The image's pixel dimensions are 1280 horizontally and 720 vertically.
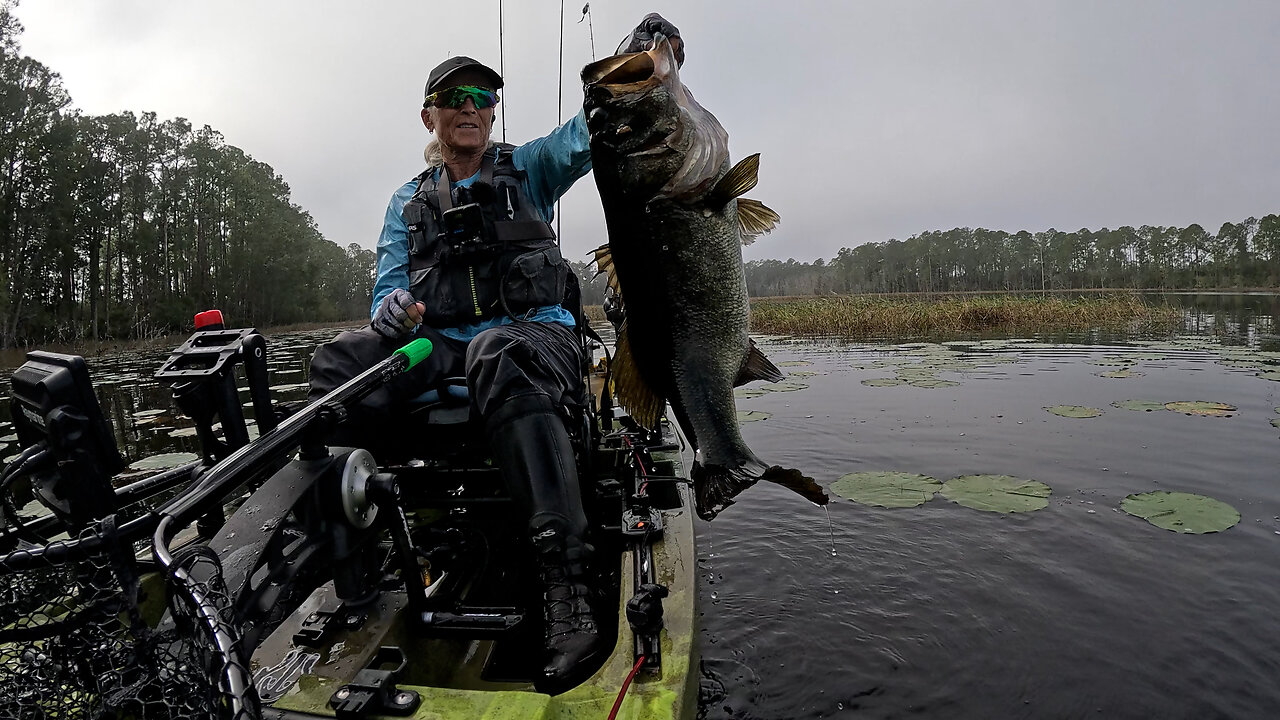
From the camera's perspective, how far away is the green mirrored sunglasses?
330 centimetres

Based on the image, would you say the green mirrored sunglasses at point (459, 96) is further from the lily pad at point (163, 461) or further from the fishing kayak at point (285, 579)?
the lily pad at point (163, 461)

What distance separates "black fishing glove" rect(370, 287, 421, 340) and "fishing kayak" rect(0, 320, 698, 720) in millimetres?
370

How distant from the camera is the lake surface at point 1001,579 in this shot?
2.96 meters

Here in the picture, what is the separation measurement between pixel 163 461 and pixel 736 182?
7414 millimetres

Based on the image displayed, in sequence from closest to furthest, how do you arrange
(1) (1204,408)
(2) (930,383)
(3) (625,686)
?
(3) (625,686), (1) (1204,408), (2) (930,383)

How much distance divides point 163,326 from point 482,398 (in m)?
43.5

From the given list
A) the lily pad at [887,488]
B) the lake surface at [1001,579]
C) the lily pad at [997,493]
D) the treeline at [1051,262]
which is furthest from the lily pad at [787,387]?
the treeline at [1051,262]

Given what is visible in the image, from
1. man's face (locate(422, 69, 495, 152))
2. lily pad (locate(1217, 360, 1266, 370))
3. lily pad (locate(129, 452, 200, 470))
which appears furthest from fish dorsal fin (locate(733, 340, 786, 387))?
lily pad (locate(1217, 360, 1266, 370))

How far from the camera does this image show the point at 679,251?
2055 mm

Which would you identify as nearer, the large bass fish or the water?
the large bass fish

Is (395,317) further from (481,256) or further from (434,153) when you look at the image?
(434,153)

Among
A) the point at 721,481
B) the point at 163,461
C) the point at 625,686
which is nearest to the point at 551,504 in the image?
the point at 721,481

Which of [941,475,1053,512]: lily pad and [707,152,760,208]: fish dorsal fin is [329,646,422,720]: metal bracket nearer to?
[707,152,760,208]: fish dorsal fin

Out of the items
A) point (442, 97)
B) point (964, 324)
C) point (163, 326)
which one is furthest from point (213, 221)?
point (442, 97)
